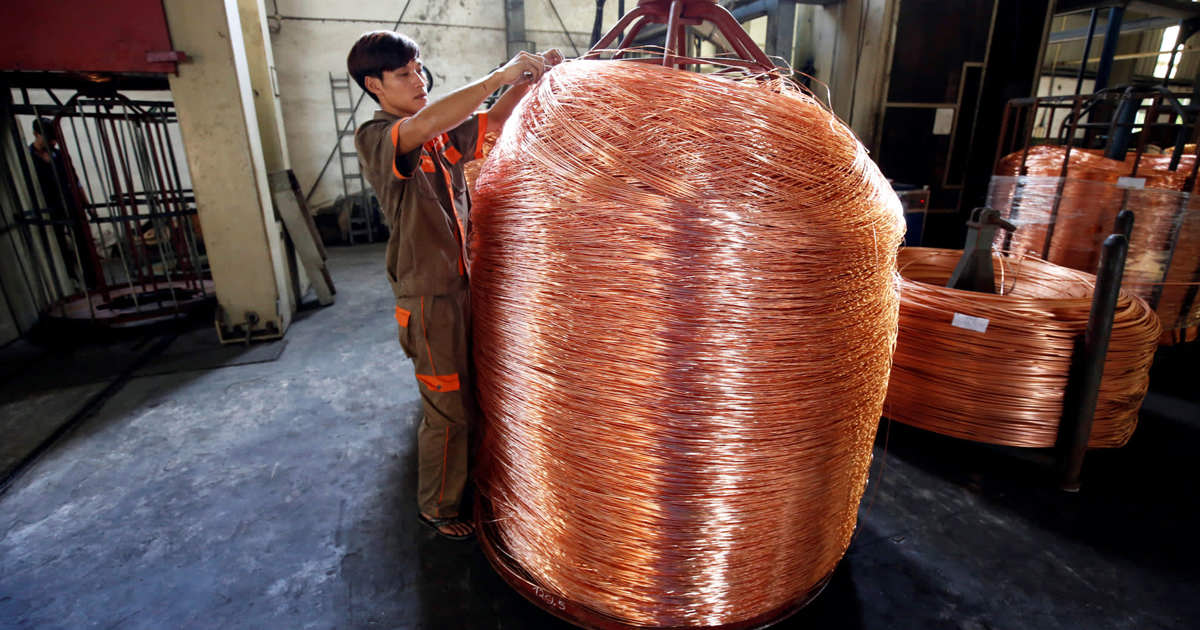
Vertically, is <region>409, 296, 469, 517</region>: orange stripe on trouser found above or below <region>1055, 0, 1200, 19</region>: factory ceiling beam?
below

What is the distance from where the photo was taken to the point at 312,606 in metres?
1.78

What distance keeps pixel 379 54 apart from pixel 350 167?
832 cm

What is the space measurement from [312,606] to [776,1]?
→ 576 cm

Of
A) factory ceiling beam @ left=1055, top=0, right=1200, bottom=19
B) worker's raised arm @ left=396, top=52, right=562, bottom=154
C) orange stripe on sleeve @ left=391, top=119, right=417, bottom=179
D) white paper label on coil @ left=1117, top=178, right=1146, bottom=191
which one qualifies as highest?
factory ceiling beam @ left=1055, top=0, right=1200, bottom=19

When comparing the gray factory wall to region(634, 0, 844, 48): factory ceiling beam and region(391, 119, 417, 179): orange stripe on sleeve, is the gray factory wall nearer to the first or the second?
region(634, 0, 844, 48): factory ceiling beam

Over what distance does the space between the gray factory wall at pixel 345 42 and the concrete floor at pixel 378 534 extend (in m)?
6.74

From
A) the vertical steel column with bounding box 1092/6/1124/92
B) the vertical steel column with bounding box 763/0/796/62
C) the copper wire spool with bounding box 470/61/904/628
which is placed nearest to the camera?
the copper wire spool with bounding box 470/61/904/628

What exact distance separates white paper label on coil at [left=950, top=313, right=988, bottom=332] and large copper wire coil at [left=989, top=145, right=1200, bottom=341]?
199cm

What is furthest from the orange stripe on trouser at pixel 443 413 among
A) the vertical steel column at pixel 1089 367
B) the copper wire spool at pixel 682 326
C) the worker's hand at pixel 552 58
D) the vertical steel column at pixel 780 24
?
the vertical steel column at pixel 780 24

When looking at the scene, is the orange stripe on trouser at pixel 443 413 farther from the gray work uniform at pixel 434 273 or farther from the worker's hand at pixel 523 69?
the worker's hand at pixel 523 69

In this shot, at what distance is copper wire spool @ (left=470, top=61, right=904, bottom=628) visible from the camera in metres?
1.19

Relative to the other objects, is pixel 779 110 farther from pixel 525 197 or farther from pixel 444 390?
pixel 444 390

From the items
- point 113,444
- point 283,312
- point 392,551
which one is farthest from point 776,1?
point 113,444

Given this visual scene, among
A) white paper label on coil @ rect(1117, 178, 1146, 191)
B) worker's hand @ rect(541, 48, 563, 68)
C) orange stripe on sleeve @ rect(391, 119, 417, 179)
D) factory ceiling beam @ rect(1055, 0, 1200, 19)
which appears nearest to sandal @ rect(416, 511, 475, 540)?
orange stripe on sleeve @ rect(391, 119, 417, 179)
